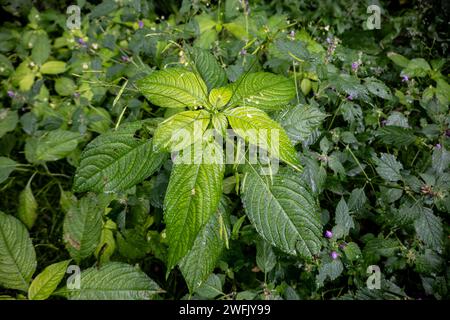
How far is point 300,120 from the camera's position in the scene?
1.38 meters

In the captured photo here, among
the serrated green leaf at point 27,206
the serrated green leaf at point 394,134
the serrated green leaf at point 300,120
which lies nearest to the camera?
the serrated green leaf at point 300,120

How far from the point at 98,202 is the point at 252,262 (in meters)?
0.87

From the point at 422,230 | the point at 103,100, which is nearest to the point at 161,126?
the point at 422,230

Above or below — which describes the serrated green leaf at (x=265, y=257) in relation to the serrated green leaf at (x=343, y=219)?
below

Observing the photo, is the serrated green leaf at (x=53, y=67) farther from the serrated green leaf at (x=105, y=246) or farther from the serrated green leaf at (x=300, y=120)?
the serrated green leaf at (x=300, y=120)

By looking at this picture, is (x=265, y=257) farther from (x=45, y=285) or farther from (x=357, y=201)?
(x=45, y=285)

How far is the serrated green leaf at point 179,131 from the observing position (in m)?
1.07

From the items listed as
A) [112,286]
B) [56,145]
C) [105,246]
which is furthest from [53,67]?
[112,286]

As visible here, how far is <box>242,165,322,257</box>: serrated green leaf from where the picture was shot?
3.83ft

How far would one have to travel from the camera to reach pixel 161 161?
1221 millimetres

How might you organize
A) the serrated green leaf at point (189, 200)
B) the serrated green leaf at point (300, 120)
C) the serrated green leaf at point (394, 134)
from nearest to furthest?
the serrated green leaf at point (189, 200), the serrated green leaf at point (300, 120), the serrated green leaf at point (394, 134)

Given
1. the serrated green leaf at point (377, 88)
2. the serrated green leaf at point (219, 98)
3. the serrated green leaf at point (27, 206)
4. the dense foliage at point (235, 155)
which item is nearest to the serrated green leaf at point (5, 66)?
the dense foliage at point (235, 155)

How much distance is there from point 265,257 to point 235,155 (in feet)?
2.00

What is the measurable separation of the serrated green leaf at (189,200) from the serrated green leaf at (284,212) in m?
0.19
